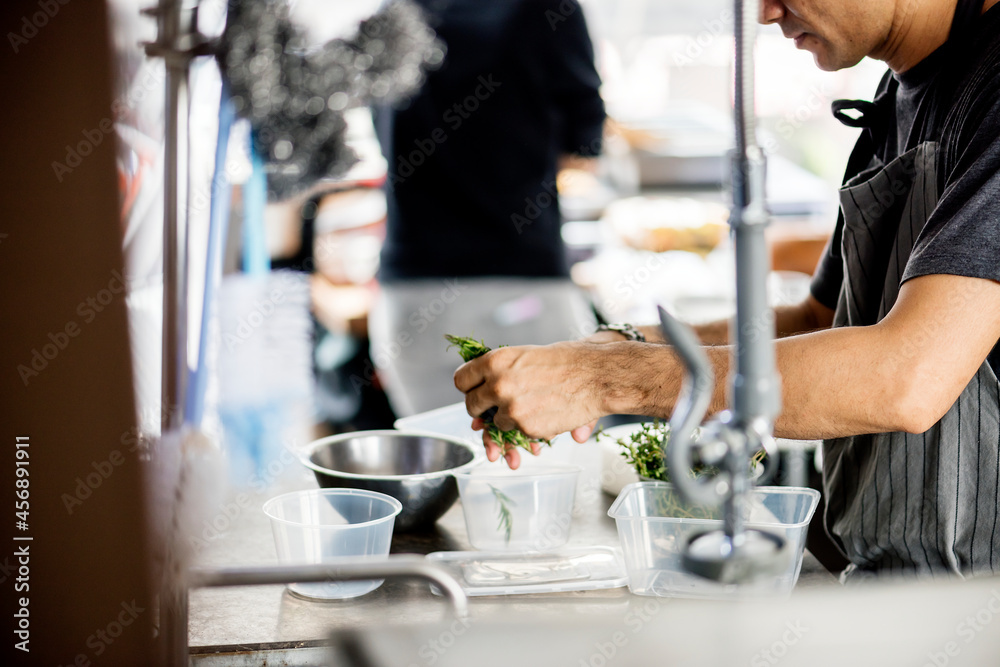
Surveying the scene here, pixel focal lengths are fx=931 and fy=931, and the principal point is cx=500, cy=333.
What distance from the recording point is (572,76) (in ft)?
9.17

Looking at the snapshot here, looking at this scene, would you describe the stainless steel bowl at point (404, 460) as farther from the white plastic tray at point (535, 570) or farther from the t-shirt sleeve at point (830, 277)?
the t-shirt sleeve at point (830, 277)

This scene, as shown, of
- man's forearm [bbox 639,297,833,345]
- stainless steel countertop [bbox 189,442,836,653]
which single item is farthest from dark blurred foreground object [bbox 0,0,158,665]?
man's forearm [bbox 639,297,833,345]

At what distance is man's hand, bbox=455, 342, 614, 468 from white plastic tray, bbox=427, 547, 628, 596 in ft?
0.62

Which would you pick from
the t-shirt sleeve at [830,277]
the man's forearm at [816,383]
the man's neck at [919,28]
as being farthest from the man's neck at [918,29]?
the man's forearm at [816,383]

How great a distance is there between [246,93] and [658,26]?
3961 mm

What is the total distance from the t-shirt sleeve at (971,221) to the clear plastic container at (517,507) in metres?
0.61

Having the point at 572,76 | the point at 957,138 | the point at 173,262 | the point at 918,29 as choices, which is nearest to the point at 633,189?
the point at 572,76

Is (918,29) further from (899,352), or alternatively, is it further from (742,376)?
(742,376)

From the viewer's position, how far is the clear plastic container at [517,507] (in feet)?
4.84

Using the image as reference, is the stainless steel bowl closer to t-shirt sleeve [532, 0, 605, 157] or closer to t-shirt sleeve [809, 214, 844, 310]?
t-shirt sleeve [809, 214, 844, 310]

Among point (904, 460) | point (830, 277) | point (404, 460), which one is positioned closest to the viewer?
point (904, 460)

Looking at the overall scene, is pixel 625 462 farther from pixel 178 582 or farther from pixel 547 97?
pixel 547 97

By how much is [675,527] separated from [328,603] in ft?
1.65

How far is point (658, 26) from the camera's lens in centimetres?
620
